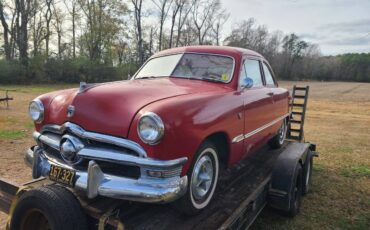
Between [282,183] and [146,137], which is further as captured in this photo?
[282,183]

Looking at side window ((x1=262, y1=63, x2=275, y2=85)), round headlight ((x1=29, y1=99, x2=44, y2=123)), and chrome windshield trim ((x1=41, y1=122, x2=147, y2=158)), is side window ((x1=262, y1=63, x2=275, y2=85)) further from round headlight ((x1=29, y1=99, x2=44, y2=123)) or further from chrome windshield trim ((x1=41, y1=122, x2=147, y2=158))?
round headlight ((x1=29, y1=99, x2=44, y2=123))

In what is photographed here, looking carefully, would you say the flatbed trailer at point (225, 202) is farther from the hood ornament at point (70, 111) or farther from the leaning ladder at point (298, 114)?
the leaning ladder at point (298, 114)

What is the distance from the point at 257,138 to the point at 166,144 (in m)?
2.11

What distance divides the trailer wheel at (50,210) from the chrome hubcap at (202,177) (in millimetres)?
988

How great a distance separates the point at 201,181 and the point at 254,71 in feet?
7.28

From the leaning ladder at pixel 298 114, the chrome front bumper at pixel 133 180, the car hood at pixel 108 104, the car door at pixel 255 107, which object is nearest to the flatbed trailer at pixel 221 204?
the chrome front bumper at pixel 133 180

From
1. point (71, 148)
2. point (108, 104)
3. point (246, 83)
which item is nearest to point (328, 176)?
point (246, 83)

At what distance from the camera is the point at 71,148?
2.61 m

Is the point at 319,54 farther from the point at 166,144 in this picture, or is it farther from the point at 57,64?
the point at 166,144

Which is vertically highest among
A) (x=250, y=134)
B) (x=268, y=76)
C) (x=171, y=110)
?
(x=268, y=76)

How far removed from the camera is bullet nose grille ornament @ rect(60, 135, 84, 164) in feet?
8.53

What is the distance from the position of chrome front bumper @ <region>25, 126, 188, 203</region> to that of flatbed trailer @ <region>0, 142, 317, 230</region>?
0.22 m

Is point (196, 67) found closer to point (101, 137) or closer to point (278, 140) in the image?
point (101, 137)

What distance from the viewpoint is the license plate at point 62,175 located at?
2.54m
